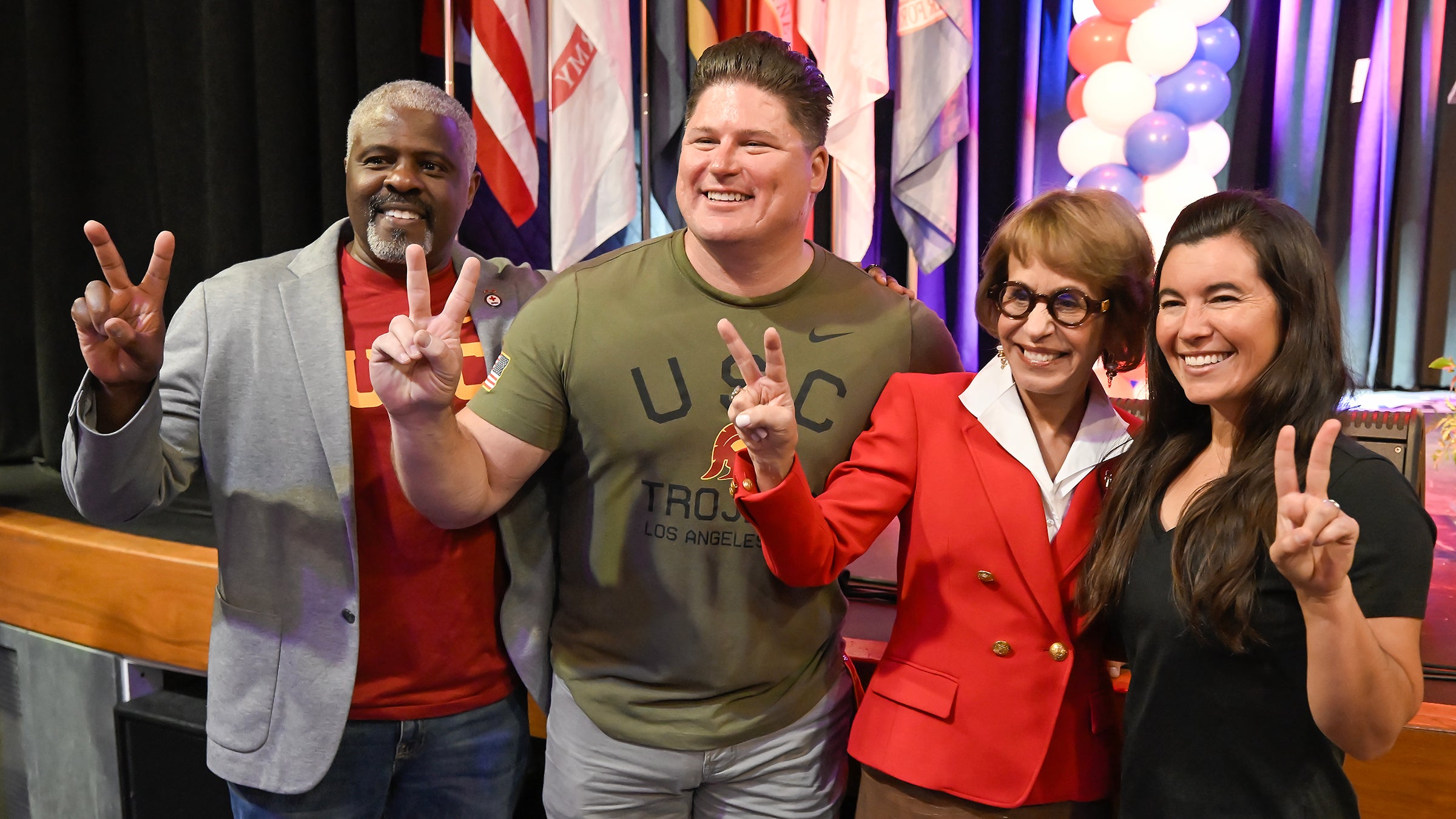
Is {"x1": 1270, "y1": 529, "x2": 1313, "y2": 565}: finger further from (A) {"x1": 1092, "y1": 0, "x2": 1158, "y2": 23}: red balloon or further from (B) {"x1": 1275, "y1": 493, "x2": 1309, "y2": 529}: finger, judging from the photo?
(A) {"x1": 1092, "y1": 0, "x2": 1158, "y2": 23}: red balloon

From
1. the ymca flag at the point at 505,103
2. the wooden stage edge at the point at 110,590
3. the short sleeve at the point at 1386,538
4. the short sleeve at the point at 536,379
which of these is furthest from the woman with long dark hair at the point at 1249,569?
the ymca flag at the point at 505,103

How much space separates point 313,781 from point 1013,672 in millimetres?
1181

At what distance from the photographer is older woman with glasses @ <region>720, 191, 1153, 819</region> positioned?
56.9 inches

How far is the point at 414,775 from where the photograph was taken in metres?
1.81

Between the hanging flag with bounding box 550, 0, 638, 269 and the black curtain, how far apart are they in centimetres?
55

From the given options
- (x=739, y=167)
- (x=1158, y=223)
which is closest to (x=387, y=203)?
(x=739, y=167)

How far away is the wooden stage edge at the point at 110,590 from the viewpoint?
2.46 metres

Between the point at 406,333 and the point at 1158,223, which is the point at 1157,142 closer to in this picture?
the point at 1158,223

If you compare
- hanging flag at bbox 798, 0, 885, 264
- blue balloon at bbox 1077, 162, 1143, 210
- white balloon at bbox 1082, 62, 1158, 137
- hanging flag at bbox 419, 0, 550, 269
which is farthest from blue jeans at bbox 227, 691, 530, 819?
white balloon at bbox 1082, 62, 1158, 137

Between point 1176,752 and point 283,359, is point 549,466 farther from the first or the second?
point 1176,752

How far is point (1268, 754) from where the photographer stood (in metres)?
1.28

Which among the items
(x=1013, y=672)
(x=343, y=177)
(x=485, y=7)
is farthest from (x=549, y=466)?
(x=485, y=7)

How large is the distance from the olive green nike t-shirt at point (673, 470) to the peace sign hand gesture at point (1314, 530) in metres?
0.68

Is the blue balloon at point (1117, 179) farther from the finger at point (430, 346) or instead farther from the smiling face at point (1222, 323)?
the finger at point (430, 346)
